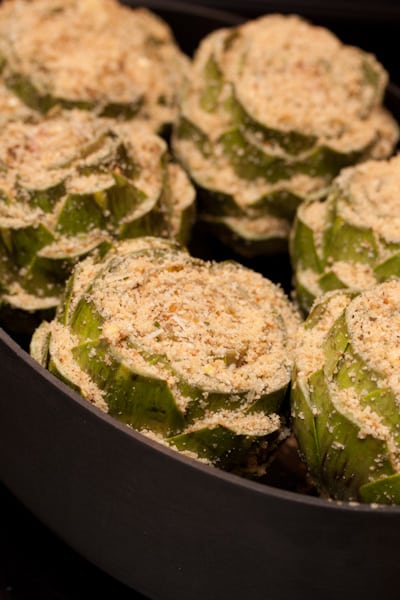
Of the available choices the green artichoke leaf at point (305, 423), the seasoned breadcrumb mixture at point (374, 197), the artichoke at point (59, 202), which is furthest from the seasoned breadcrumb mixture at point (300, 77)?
the green artichoke leaf at point (305, 423)

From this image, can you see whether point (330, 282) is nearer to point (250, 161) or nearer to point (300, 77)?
point (250, 161)

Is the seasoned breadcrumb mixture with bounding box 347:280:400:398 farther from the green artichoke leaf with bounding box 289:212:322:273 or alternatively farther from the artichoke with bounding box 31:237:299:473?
the green artichoke leaf with bounding box 289:212:322:273

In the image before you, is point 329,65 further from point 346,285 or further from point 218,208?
point 346,285

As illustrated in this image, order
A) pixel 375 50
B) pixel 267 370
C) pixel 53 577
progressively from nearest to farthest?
1. pixel 267 370
2. pixel 53 577
3. pixel 375 50

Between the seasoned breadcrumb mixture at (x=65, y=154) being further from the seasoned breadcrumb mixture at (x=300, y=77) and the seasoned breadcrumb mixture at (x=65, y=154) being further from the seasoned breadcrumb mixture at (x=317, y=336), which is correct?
the seasoned breadcrumb mixture at (x=317, y=336)

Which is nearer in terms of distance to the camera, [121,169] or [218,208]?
[121,169]

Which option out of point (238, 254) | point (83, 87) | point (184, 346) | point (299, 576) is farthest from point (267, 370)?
point (83, 87)

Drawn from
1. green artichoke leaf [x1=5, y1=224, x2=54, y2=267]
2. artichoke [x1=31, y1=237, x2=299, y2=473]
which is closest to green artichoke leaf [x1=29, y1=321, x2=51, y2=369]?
artichoke [x1=31, y1=237, x2=299, y2=473]
